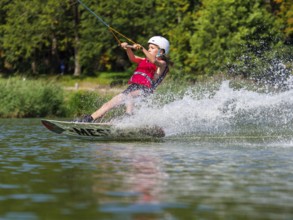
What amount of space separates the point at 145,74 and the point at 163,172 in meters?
6.40

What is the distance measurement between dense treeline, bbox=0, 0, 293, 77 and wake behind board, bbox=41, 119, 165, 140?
1022 inches

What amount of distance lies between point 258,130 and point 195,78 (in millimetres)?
29830

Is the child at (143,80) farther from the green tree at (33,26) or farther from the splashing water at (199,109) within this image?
the green tree at (33,26)

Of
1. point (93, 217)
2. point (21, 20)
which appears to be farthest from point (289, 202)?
point (21, 20)

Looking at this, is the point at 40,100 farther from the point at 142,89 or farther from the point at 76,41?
the point at 76,41

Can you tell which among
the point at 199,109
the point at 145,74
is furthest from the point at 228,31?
the point at 145,74

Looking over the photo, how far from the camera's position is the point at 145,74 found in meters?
18.1

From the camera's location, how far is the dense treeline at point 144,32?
52312mm

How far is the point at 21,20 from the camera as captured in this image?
67.4 metres

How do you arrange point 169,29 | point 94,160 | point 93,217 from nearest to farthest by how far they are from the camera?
point 93,217, point 94,160, point 169,29

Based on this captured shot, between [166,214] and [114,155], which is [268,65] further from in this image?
[166,214]

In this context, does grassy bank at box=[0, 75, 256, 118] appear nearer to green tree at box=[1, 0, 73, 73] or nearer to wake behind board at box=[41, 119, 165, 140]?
wake behind board at box=[41, 119, 165, 140]

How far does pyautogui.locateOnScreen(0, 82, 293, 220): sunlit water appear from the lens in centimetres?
888

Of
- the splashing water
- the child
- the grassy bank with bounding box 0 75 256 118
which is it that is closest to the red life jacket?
the child
